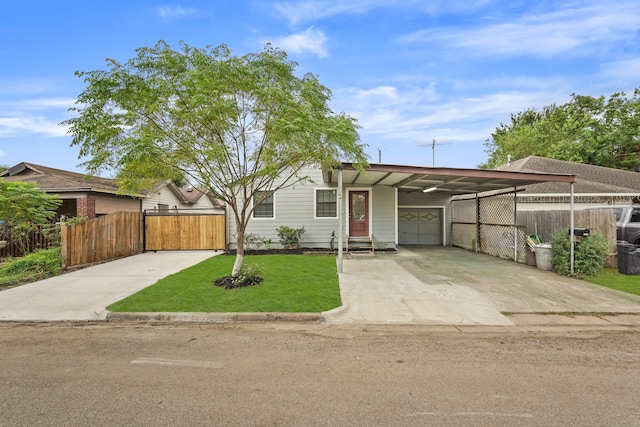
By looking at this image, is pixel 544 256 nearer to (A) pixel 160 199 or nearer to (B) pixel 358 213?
(B) pixel 358 213

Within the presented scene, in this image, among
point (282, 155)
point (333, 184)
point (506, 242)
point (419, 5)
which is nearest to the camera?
point (282, 155)

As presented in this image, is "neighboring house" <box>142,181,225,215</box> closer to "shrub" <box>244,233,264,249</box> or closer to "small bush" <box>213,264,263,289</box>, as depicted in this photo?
"shrub" <box>244,233,264,249</box>

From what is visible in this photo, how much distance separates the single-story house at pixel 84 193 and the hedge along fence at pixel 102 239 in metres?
1.28

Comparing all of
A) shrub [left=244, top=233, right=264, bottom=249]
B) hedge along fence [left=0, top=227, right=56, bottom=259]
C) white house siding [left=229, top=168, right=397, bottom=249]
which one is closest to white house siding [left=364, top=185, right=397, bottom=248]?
white house siding [left=229, top=168, right=397, bottom=249]

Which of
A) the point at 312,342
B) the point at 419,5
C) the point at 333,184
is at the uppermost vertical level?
the point at 419,5

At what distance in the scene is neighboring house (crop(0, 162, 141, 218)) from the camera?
12.0m

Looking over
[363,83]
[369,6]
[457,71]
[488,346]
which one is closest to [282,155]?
[488,346]

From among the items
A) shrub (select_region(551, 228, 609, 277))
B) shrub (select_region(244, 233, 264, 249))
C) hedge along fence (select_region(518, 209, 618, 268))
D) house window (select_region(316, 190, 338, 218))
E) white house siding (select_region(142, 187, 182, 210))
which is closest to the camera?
shrub (select_region(551, 228, 609, 277))

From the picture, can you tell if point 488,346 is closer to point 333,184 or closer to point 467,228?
point 333,184

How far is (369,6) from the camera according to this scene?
427 inches

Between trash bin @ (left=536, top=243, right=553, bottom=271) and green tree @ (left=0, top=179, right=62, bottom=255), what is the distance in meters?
15.9

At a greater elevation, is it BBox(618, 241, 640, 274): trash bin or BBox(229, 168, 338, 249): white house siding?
BBox(229, 168, 338, 249): white house siding

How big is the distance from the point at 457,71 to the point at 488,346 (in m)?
14.5

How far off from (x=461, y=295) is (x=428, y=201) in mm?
9865
